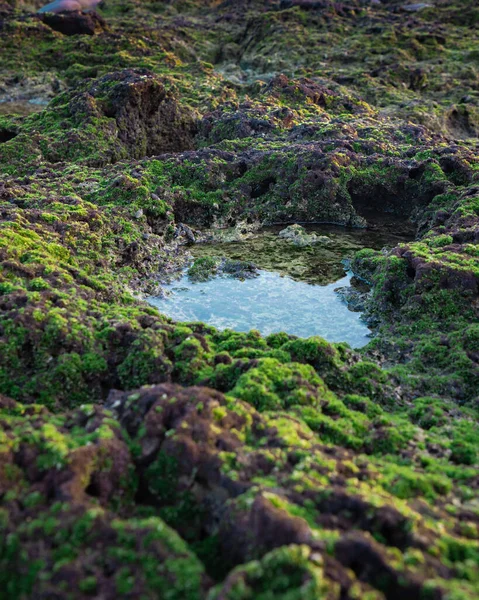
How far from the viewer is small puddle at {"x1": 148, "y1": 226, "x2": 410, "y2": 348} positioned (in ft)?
45.4

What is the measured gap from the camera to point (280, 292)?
1545 cm

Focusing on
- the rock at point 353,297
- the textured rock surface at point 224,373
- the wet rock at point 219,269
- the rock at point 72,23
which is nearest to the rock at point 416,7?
the rock at point 72,23

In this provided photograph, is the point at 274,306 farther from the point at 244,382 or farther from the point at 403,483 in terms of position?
the point at 403,483

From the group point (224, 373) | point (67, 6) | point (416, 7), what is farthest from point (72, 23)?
point (224, 373)

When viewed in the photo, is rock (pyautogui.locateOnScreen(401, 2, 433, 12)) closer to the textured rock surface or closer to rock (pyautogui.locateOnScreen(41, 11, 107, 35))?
rock (pyautogui.locateOnScreen(41, 11, 107, 35))

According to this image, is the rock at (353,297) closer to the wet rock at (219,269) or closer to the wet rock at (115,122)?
the wet rock at (219,269)

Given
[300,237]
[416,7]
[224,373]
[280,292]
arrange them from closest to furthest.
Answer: [224,373]
[280,292]
[300,237]
[416,7]

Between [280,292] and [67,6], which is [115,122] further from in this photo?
[67,6]

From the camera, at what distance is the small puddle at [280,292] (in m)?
13.8

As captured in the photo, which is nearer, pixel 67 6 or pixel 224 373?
pixel 224 373

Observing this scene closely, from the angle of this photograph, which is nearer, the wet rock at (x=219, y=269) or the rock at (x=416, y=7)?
the wet rock at (x=219, y=269)

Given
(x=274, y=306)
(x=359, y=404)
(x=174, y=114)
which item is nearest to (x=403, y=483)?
(x=359, y=404)

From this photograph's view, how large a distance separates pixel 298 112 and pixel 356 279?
12.4 meters

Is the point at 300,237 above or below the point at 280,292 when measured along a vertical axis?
above
